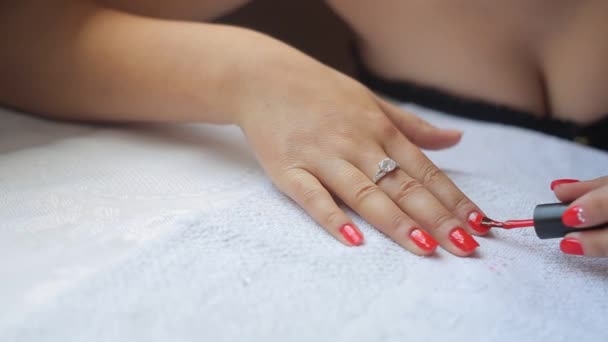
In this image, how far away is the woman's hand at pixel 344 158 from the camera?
507mm

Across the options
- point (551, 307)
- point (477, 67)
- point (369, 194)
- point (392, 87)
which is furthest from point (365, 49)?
point (551, 307)

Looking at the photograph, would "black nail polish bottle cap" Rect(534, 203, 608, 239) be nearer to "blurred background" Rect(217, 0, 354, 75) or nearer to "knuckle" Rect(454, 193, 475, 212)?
"knuckle" Rect(454, 193, 475, 212)

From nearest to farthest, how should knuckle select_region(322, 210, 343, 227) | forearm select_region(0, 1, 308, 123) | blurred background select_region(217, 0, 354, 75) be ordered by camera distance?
knuckle select_region(322, 210, 343, 227) < forearm select_region(0, 1, 308, 123) < blurred background select_region(217, 0, 354, 75)

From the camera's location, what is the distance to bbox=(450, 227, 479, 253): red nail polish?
49 cm

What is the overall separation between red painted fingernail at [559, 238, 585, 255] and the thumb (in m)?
0.21

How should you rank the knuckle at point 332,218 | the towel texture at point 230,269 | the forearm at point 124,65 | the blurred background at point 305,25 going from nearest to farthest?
the towel texture at point 230,269, the knuckle at point 332,218, the forearm at point 124,65, the blurred background at point 305,25

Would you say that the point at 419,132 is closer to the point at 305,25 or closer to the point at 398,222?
the point at 398,222

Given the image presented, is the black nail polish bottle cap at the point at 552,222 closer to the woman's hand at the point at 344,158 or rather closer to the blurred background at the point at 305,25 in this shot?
the woman's hand at the point at 344,158

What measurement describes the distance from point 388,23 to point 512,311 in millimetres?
505

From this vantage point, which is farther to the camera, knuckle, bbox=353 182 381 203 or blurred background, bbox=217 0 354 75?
blurred background, bbox=217 0 354 75

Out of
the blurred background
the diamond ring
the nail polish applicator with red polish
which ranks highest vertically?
the nail polish applicator with red polish

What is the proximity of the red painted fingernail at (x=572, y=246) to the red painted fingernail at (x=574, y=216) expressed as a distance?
0.05ft

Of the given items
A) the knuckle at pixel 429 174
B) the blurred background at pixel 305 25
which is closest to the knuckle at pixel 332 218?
the knuckle at pixel 429 174

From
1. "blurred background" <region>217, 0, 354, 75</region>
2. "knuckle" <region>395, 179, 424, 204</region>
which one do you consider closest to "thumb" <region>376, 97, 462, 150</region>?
"knuckle" <region>395, 179, 424, 204</region>
